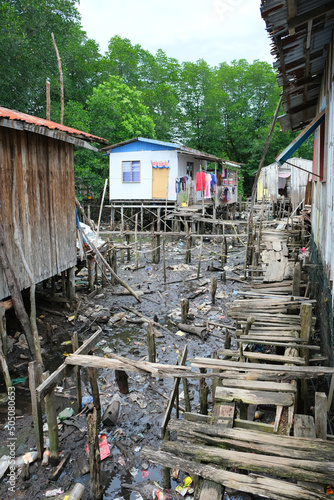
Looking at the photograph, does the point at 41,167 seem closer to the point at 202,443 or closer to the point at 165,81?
the point at 202,443

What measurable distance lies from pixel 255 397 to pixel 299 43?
4.82m

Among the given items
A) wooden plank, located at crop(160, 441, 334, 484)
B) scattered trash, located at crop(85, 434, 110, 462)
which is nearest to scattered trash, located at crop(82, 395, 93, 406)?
scattered trash, located at crop(85, 434, 110, 462)

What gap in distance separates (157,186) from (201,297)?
11.6 meters

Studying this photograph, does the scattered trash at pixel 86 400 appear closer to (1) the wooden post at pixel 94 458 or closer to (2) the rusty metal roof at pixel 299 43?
(1) the wooden post at pixel 94 458

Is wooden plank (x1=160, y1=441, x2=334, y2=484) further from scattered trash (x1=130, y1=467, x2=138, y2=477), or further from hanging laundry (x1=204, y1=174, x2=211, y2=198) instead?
hanging laundry (x1=204, y1=174, x2=211, y2=198)

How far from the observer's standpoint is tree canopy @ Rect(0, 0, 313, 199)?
60.3 feet

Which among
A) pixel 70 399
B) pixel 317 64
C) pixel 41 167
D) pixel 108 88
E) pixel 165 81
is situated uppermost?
pixel 165 81

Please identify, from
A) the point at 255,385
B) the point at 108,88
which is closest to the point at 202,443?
the point at 255,385

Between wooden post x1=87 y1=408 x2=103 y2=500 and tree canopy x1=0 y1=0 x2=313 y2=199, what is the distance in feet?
57.2

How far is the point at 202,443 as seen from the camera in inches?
138

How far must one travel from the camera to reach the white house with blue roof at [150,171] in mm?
21281

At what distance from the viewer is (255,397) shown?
3998 mm

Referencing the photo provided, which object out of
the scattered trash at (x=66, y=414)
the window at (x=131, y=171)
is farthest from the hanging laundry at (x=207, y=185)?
the scattered trash at (x=66, y=414)

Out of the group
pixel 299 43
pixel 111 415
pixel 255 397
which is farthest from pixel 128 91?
pixel 255 397
